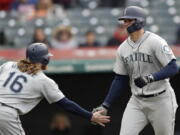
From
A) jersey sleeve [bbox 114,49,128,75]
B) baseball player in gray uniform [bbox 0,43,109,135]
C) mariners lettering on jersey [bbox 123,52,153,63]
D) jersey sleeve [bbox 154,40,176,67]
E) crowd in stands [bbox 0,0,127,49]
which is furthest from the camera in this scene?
crowd in stands [bbox 0,0,127,49]

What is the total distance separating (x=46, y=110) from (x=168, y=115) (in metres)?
4.48

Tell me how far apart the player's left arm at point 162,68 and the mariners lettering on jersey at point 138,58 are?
0.11 m

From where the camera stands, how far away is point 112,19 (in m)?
12.1

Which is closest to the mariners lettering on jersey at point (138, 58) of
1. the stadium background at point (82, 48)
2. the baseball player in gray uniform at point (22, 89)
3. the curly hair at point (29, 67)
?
the baseball player in gray uniform at point (22, 89)

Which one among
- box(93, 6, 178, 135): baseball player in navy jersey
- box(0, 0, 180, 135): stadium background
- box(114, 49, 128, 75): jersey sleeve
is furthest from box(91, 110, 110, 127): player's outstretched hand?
box(0, 0, 180, 135): stadium background

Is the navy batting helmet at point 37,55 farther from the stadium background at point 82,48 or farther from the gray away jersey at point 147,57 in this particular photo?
the stadium background at point 82,48

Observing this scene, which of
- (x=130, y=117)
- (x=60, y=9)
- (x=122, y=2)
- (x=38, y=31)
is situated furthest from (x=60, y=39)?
(x=130, y=117)

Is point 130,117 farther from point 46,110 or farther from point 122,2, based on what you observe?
point 122,2

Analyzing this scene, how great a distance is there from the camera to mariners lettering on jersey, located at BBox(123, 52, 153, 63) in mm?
6781

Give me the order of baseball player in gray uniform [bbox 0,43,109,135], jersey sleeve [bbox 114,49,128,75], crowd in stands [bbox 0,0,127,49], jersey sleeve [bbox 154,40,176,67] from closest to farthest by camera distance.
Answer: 1. baseball player in gray uniform [bbox 0,43,109,135]
2. jersey sleeve [bbox 154,40,176,67]
3. jersey sleeve [bbox 114,49,128,75]
4. crowd in stands [bbox 0,0,127,49]

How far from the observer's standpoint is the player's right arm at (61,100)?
6531 millimetres

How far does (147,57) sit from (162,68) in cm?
23

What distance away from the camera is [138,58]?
6832 millimetres

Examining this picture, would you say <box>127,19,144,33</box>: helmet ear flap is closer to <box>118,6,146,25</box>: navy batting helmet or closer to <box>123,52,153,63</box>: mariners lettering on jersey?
<box>118,6,146,25</box>: navy batting helmet
